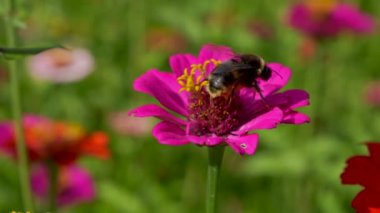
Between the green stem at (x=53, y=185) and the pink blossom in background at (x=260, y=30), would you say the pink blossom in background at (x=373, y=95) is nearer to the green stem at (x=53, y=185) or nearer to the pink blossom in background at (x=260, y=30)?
the pink blossom in background at (x=260, y=30)

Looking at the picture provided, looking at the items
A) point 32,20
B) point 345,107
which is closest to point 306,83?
point 345,107

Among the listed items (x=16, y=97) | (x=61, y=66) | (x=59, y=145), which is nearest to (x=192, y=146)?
(x=61, y=66)

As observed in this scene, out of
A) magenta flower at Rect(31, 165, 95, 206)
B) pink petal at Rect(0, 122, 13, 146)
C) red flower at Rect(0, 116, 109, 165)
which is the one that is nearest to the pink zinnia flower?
red flower at Rect(0, 116, 109, 165)

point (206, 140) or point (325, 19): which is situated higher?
point (206, 140)

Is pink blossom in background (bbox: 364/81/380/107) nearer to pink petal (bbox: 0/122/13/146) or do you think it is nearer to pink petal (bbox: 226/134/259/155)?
Result: pink petal (bbox: 0/122/13/146)

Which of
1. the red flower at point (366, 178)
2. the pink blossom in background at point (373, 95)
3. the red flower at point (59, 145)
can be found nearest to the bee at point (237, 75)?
the red flower at point (366, 178)

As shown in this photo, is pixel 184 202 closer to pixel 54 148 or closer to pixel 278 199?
pixel 278 199

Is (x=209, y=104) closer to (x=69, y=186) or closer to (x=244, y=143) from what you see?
(x=244, y=143)
